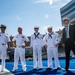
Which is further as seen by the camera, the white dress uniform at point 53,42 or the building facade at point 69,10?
the building facade at point 69,10

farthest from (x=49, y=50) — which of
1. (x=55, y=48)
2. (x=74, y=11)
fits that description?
(x=74, y=11)

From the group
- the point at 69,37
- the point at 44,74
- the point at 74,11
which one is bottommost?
the point at 44,74

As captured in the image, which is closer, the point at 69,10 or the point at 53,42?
the point at 53,42

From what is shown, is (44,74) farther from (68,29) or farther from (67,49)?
(68,29)

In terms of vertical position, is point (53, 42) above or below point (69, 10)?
below

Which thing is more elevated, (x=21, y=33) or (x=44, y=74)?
(x=21, y=33)

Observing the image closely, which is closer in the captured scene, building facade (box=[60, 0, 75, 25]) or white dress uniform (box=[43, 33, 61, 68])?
white dress uniform (box=[43, 33, 61, 68])

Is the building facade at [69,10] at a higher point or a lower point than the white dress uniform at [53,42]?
higher

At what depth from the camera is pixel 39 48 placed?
35.4ft

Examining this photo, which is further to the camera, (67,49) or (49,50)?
(49,50)

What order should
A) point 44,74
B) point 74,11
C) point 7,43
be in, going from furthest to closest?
point 74,11 → point 7,43 → point 44,74

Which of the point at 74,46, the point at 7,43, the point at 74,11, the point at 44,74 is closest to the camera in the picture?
the point at 44,74

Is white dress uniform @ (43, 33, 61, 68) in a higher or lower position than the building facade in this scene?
lower

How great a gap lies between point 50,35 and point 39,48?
32.5 inches
